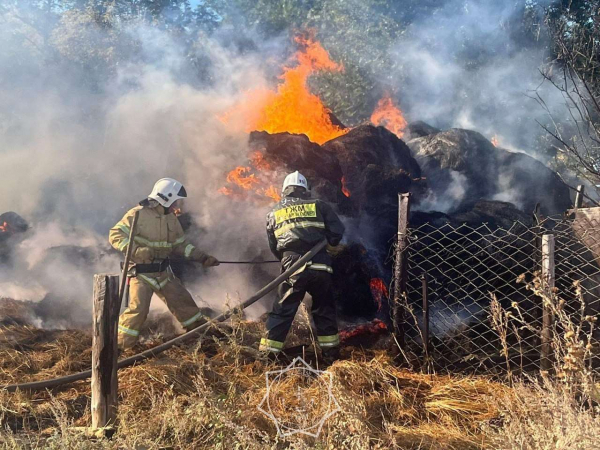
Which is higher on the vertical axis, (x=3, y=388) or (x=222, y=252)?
(x=222, y=252)

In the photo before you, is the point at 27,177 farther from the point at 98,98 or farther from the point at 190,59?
the point at 190,59

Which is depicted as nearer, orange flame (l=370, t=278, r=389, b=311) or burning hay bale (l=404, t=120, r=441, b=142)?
orange flame (l=370, t=278, r=389, b=311)

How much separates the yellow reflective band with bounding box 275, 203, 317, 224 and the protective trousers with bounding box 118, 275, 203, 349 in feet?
4.71

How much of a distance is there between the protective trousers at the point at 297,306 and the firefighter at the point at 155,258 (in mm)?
983

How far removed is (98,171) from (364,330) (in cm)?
602

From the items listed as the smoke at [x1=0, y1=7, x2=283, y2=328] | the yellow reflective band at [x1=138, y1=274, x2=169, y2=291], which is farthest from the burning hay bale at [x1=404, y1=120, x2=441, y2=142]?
the yellow reflective band at [x1=138, y1=274, x2=169, y2=291]

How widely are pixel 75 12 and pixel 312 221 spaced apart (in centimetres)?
1657

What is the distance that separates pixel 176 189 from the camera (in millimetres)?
A: 5793

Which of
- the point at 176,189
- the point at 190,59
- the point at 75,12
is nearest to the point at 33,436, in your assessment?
the point at 176,189

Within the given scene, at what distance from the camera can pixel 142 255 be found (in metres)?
5.51

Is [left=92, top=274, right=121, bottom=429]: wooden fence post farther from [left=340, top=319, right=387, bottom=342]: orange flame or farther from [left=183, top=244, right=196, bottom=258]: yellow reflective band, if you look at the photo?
[left=340, top=319, right=387, bottom=342]: orange flame

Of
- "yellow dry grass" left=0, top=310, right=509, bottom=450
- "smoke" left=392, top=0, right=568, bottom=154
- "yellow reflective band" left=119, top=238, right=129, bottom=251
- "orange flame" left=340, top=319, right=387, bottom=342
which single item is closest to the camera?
"yellow dry grass" left=0, top=310, right=509, bottom=450

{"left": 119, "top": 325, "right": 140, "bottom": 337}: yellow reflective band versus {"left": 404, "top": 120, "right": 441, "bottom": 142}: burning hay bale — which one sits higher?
{"left": 404, "top": 120, "right": 441, "bottom": 142}: burning hay bale

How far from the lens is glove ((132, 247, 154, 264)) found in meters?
5.50
